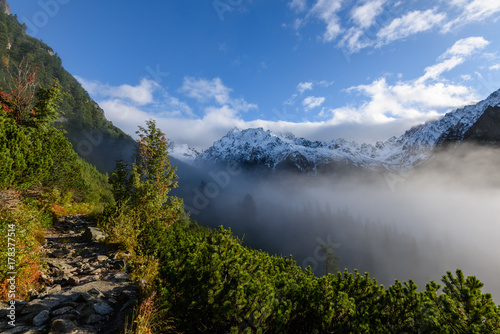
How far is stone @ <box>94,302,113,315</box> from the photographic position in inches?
206

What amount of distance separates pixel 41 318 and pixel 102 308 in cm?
111

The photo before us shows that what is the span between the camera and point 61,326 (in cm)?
434

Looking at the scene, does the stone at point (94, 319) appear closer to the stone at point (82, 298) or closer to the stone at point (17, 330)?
the stone at point (82, 298)

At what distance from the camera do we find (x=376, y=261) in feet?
517

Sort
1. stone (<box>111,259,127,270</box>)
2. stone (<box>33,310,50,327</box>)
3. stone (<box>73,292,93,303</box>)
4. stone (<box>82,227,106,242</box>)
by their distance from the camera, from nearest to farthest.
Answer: stone (<box>33,310,50,327</box>), stone (<box>73,292,93,303</box>), stone (<box>111,259,127,270</box>), stone (<box>82,227,106,242</box>)

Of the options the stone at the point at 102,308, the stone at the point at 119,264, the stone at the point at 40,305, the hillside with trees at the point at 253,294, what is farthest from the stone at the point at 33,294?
the stone at the point at 119,264

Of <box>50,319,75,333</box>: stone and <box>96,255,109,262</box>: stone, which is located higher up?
<box>50,319,75,333</box>: stone

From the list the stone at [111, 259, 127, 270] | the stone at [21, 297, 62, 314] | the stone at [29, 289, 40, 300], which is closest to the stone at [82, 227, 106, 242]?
the stone at [111, 259, 127, 270]

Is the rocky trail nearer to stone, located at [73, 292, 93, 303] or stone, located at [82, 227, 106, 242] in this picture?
stone, located at [73, 292, 93, 303]

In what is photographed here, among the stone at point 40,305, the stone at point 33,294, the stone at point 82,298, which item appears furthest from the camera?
the stone at point 33,294

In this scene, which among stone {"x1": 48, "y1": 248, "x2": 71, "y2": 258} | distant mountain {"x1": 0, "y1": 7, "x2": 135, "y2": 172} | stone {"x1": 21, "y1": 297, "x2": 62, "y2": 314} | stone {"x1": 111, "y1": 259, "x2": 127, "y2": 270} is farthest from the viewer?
distant mountain {"x1": 0, "y1": 7, "x2": 135, "y2": 172}

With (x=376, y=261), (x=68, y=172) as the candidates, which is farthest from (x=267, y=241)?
(x=68, y=172)

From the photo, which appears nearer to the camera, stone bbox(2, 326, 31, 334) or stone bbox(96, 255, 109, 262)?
stone bbox(2, 326, 31, 334)

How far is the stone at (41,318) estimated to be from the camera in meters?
4.62
